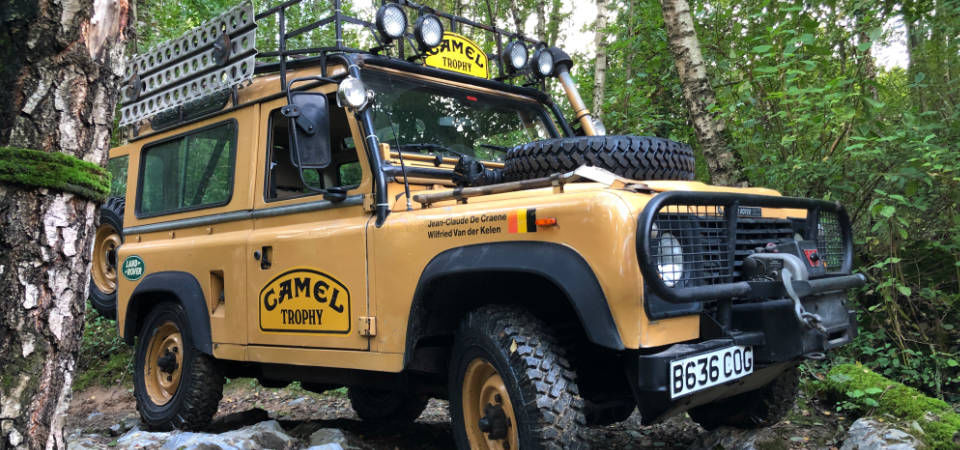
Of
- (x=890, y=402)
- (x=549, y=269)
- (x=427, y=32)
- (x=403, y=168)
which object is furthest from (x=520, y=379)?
(x=890, y=402)

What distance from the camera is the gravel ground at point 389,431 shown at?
13.8ft

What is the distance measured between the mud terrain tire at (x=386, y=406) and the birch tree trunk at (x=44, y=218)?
10.7 ft

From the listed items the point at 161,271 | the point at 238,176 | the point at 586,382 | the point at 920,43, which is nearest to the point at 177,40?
the point at 238,176

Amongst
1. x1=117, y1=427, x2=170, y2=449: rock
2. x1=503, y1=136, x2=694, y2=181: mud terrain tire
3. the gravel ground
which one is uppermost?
x1=503, y1=136, x2=694, y2=181: mud terrain tire

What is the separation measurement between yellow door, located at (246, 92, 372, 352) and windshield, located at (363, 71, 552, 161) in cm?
26

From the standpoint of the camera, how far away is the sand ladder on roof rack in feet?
14.0

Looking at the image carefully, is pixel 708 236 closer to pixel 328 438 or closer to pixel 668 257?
pixel 668 257

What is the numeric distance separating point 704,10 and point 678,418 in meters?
4.04

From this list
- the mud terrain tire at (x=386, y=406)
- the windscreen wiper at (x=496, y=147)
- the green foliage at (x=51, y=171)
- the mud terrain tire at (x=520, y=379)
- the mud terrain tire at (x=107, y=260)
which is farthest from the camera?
the mud terrain tire at (x=107, y=260)

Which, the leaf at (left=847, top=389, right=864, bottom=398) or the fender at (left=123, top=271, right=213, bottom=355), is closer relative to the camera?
the leaf at (left=847, top=389, right=864, bottom=398)

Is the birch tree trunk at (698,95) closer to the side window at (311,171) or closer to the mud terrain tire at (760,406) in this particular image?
the mud terrain tire at (760,406)

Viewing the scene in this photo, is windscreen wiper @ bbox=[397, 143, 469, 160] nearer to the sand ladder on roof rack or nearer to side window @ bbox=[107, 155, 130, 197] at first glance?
the sand ladder on roof rack

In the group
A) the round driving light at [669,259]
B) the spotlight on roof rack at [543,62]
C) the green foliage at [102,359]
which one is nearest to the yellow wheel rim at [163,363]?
the spotlight on roof rack at [543,62]

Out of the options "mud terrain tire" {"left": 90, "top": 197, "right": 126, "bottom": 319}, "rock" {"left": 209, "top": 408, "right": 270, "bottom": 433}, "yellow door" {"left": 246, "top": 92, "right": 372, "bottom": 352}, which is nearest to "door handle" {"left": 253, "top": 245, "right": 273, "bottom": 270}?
"yellow door" {"left": 246, "top": 92, "right": 372, "bottom": 352}
